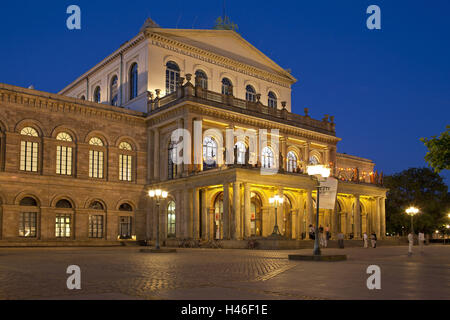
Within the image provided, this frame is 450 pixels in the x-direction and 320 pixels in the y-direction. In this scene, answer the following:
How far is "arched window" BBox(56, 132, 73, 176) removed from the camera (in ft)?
133

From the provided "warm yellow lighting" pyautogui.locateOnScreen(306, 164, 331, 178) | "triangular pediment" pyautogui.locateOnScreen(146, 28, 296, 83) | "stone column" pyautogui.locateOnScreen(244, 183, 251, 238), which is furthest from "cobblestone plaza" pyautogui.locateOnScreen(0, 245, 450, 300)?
"triangular pediment" pyautogui.locateOnScreen(146, 28, 296, 83)

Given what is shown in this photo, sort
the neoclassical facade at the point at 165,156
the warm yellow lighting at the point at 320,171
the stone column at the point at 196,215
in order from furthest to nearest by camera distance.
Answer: the stone column at the point at 196,215
the neoclassical facade at the point at 165,156
the warm yellow lighting at the point at 320,171

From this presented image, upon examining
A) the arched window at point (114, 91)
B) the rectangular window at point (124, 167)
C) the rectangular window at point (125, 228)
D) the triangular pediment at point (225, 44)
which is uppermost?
the triangular pediment at point (225, 44)

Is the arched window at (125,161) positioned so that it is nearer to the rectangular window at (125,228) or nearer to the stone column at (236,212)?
the rectangular window at (125,228)

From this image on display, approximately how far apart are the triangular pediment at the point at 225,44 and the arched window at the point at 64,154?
13.3 metres

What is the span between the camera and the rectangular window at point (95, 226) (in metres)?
41.6

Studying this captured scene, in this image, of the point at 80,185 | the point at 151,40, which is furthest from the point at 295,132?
the point at 80,185

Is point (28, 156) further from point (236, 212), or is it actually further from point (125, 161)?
point (236, 212)

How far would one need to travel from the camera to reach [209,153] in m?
45.4

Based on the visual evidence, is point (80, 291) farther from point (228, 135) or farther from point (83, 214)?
point (228, 135)

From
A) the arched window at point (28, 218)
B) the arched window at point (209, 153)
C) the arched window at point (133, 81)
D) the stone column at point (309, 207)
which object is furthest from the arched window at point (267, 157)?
the arched window at point (28, 218)

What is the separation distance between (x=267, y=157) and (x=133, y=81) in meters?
15.4

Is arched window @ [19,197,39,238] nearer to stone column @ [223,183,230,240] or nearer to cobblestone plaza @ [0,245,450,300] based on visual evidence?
stone column @ [223,183,230,240]
